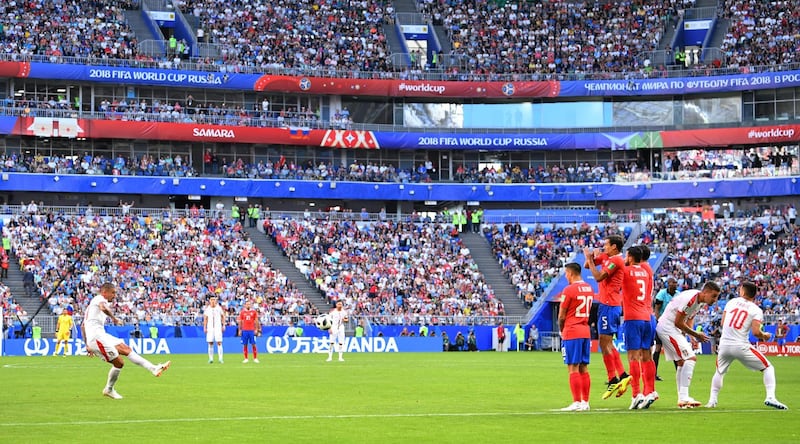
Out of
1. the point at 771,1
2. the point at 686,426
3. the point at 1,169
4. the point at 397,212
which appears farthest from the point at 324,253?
the point at 686,426

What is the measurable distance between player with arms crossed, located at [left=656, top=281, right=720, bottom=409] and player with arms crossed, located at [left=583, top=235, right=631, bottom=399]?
82 centimetres

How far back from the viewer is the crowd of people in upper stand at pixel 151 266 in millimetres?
60656

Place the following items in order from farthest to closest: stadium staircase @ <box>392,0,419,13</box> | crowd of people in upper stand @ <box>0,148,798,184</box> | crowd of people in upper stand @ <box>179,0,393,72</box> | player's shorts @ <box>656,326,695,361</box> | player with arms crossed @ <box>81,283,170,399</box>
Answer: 1. stadium staircase @ <box>392,0,419,13</box>
2. crowd of people in upper stand @ <box>179,0,393,72</box>
3. crowd of people in upper stand @ <box>0,148,798,184</box>
4. player with arms crossed @ <box>81,283,170,399</box>
5. player's shorts @ <box>656,326,695,361</box>

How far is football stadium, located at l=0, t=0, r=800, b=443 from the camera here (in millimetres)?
62812

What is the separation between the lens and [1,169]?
73438 millimetres

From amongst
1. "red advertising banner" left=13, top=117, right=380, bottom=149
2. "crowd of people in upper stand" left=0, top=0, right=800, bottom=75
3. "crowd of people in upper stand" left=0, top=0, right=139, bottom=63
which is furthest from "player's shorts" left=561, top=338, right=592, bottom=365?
"crowd of people in upper stand" left=0, top=0, right=800, bottom=75

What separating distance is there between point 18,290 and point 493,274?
26863mm

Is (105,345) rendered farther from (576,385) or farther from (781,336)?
(781,336)

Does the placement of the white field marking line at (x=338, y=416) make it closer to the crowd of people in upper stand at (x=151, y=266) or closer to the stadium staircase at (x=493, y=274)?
the crowd of people in upper stand at (x=151, y=266)

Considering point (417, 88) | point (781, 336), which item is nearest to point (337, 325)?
point (781, 336)

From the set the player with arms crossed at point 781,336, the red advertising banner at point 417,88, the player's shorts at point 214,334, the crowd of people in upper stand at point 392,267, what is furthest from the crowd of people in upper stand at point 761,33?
the player's shorts at point 214,334

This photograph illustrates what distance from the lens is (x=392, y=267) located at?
2763 inches

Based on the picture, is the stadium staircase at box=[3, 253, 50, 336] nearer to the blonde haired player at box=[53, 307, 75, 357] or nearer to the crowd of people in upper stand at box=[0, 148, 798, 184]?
the blonde haired player at box=[53, 307, 75, 357]

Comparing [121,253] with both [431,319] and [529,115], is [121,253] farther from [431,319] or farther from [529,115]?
[529,115]
